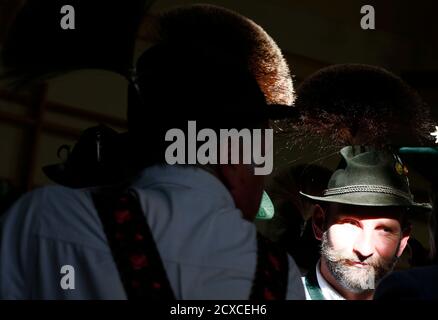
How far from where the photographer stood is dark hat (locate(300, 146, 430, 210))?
2.23 m

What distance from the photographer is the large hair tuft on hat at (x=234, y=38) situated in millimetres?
1525

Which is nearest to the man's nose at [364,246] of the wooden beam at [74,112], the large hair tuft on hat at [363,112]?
the large hair tuft on hat at [363,112]

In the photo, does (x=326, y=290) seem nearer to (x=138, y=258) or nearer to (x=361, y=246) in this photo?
(x=361, y=246)

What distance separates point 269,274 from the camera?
47.3 inches

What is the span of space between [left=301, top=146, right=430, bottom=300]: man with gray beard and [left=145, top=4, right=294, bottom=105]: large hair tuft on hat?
696 mm

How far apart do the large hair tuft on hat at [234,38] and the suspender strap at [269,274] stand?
347 mm

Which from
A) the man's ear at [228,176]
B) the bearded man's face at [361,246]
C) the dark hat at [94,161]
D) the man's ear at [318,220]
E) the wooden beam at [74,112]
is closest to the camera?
the man's ear at [228,176]

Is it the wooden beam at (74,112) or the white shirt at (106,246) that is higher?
the wooden beam at (74,112)

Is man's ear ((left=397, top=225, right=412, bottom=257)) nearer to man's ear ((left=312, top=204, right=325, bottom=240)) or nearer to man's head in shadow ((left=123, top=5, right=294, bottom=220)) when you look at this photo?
man's ear ((left=312, top=204, right=325, bottom=240))

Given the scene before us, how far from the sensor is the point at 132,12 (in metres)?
1.45

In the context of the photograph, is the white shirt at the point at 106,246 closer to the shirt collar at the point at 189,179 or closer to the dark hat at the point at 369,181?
the shirt collar at the point at 189,179

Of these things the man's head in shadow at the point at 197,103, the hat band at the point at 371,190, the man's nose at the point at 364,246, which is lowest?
the man's nose at the point at 364,246

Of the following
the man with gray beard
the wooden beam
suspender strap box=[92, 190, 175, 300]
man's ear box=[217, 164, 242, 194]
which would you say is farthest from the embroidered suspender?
the wooden beam

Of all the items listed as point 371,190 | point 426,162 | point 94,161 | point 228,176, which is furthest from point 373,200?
point 228,176
